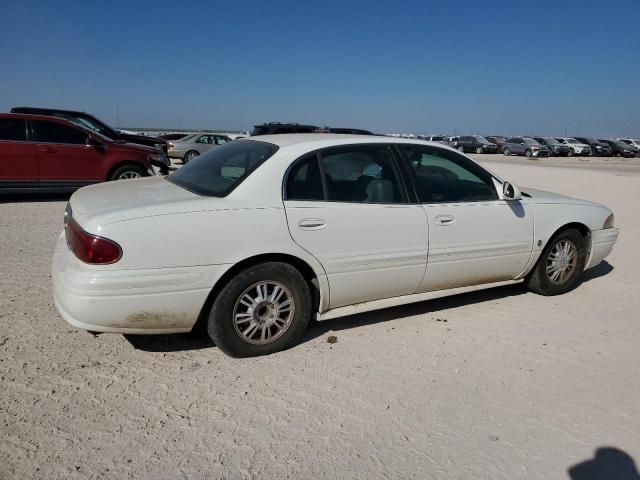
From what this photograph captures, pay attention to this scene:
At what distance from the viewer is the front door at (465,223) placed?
3973 millimetres

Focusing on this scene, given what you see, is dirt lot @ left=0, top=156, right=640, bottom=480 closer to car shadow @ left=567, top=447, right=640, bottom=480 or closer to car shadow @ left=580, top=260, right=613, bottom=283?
car shadow @ left=567, top=447, right=640, bottom=480

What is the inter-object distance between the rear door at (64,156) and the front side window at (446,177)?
736 cm

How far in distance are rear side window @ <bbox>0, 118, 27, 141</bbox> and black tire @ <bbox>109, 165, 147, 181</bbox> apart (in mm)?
1607

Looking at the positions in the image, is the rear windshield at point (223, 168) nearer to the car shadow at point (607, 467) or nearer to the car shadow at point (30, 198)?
the car shadow at point (607, 467)

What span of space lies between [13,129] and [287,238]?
7781mm

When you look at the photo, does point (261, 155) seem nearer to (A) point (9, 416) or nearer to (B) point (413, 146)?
(B) point (413, 146)

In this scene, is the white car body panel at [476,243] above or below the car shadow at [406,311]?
above

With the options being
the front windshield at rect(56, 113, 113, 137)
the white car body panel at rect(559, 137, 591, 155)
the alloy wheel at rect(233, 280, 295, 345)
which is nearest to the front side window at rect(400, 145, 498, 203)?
the alloy wheel at rect(233, 280, 295, 345)

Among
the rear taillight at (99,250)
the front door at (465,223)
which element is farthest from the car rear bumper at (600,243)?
the rear taillight at (99,250)

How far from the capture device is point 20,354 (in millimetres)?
3299

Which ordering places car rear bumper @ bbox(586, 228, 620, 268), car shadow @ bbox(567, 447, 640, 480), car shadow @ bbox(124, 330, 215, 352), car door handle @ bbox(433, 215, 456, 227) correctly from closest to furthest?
car shadow @ bbox(567, 447, 640, 480) < car shadow @ bbox(124, 330, 215, 352) < car door handle @ bbox(433, 215, 456, 227) < car rear bumper @ bbox(586, 228, 620, 268)

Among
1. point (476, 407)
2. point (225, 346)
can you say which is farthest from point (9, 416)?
point (476, 407)

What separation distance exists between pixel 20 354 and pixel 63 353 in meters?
0.27

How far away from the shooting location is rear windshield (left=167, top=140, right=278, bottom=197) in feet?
11.3
